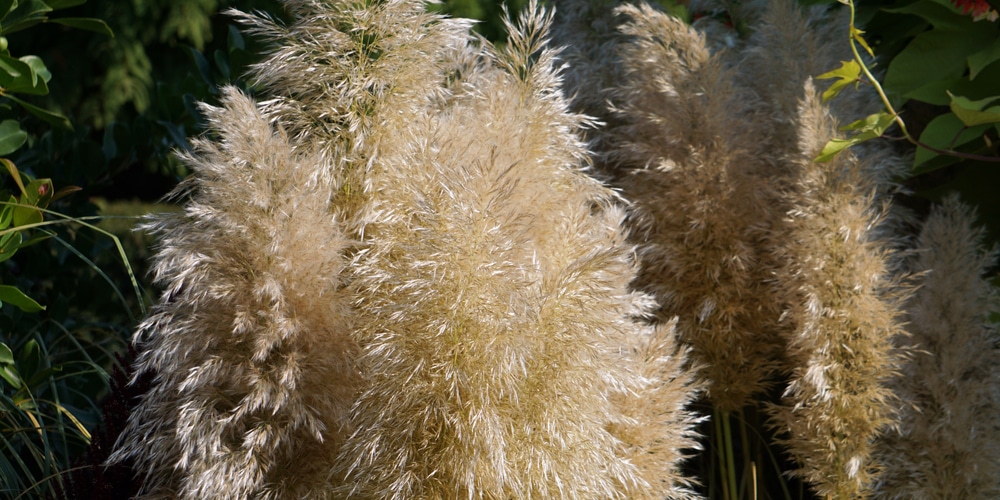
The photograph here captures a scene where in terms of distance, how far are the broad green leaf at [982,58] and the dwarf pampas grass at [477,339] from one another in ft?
2.93

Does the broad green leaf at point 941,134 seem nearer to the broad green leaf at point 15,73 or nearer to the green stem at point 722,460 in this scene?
the green stem at point 722,460

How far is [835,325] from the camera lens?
1.64m

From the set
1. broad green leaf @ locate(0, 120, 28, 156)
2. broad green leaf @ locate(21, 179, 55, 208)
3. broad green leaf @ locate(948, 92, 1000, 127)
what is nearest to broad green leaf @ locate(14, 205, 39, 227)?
broad green leaf @ locate(21, 179, 55, 208)

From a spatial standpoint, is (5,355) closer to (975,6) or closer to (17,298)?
(17,298)

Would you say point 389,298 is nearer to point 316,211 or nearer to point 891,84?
point 316,211

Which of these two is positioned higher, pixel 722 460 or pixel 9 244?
pixel 9 244

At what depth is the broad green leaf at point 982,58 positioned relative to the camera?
1682 millimetres

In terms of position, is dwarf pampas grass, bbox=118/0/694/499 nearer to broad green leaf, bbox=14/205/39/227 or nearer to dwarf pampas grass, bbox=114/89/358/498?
dwarf pampas grass, bbox=114/89/358/498

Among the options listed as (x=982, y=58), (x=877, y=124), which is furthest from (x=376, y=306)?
(x=982, y=58)

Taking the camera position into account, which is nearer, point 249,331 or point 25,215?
point 249,331

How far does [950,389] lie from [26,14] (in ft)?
→ 6.31

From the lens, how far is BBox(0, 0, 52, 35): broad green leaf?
1.61 metres

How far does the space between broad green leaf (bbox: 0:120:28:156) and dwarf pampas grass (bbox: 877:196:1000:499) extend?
1758 mm

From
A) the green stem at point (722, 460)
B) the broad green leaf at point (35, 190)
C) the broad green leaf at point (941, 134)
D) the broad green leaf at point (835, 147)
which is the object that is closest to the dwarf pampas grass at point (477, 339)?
the broad green leaf at point (835, 147)
